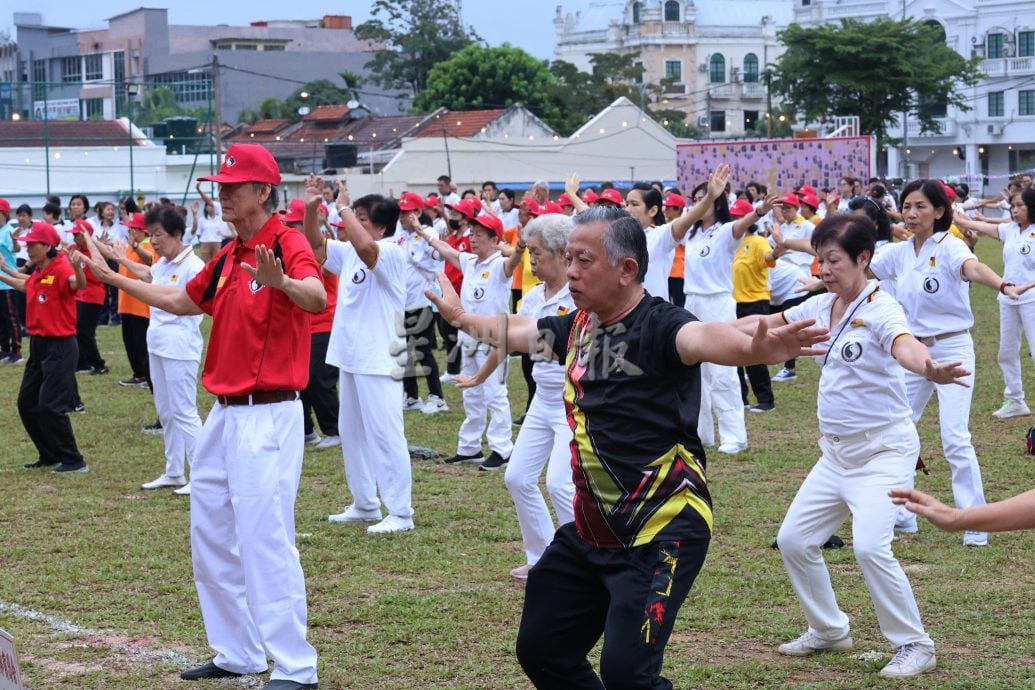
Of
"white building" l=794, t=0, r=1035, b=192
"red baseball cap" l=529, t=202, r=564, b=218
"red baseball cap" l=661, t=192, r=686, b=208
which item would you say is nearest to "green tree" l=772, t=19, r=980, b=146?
"white building" l=794, t=0, r=1035, b=192

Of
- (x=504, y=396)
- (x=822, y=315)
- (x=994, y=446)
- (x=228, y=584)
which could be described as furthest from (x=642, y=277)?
(x=994, y=446)

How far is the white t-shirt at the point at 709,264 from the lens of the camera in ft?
39.2

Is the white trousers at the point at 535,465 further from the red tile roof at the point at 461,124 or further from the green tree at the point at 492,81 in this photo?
the green tree at the point at 492,81

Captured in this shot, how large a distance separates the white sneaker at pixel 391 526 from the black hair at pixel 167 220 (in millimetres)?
2986

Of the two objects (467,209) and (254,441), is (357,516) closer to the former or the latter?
(254,441)

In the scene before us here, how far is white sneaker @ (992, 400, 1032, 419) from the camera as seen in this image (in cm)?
1304

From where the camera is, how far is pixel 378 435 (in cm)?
893

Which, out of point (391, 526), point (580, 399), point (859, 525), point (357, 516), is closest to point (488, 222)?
point (357, 516)

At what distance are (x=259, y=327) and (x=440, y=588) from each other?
8.07 ft

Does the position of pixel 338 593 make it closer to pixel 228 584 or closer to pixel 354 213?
pixel 228 584

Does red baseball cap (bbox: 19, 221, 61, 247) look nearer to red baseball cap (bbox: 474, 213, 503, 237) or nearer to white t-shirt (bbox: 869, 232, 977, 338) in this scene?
red baseball cap (bbox: 474, 213, 503, 237)

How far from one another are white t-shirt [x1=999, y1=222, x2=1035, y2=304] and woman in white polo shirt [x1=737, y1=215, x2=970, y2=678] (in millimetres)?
6830

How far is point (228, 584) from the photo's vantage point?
5.97m

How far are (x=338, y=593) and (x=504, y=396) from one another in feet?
14.6
